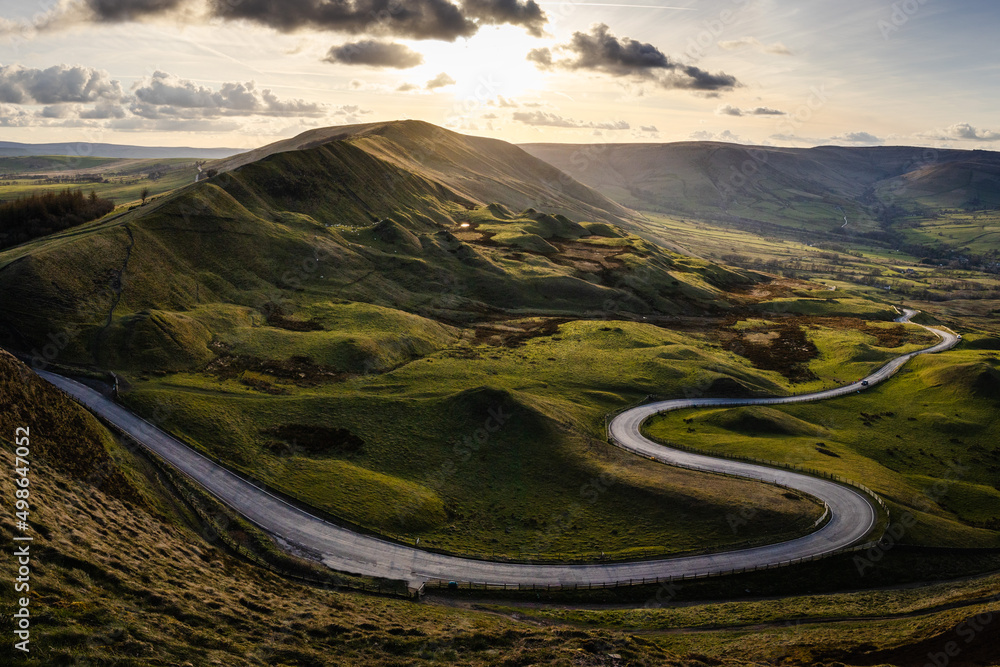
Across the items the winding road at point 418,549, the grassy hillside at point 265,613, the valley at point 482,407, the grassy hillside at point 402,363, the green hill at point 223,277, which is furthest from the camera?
the green hill at point 223,277

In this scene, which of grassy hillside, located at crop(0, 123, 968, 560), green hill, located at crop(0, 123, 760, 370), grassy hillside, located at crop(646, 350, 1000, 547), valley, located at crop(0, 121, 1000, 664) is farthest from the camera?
green hill, located at crop(0, 123, 760, 370)

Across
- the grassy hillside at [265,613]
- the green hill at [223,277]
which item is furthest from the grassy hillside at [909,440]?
the green hill at [223,277]

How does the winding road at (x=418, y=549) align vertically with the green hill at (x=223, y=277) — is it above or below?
below

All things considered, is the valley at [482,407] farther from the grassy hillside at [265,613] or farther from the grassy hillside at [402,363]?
the grassy hillside at [265,613]

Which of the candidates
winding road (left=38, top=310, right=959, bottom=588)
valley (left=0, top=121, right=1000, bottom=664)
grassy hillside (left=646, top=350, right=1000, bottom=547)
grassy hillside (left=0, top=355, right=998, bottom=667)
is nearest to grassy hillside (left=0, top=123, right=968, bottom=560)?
valley (left=0, top=121, right=1000, bottom=664)

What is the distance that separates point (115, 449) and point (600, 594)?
53.7m

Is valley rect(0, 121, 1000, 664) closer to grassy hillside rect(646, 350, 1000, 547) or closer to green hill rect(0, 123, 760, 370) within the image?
grassy hillside rect(646, 350, 1000, 547)

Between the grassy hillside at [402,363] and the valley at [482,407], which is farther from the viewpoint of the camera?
the grassy hillside at [402,363]

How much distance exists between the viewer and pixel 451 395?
9681 cm

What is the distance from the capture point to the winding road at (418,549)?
58.5m

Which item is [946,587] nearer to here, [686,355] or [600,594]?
[600,594]

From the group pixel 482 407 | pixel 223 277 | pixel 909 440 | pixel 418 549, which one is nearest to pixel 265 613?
pixel 418 549

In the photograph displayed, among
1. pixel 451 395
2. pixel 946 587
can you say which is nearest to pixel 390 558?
pixel 451 395

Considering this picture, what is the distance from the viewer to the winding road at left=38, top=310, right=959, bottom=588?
58469 mm
